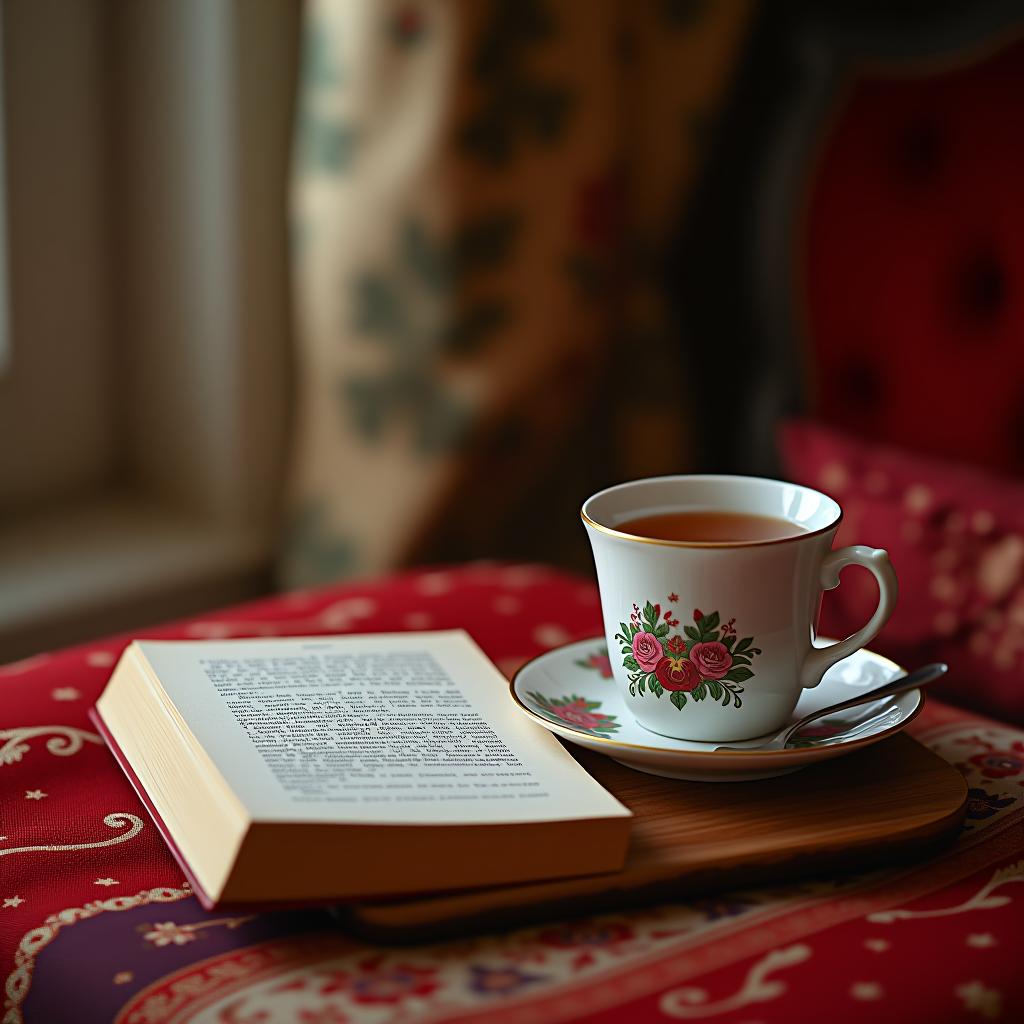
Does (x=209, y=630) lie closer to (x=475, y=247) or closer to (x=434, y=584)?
(x=434, y=584)

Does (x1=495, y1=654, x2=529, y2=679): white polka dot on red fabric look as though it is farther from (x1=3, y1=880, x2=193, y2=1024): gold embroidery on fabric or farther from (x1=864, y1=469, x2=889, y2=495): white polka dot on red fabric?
(x1=864, y1=469, x2=889, y2=495): white polka dot on red fabric

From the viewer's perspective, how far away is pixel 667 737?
1.28 ft

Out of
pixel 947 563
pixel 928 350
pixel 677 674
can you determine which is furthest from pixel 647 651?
pixel 928 350

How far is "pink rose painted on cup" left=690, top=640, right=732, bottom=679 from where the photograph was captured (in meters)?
0.37

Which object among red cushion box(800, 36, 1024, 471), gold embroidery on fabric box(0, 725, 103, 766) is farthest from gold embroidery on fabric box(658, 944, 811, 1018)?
red cushion box(800, 36, 1024, 471)

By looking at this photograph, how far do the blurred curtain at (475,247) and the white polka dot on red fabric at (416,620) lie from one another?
349mm

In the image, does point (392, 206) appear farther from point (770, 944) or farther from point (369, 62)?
point (770, 944)

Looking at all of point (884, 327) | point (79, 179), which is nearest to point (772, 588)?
point (884, 327)

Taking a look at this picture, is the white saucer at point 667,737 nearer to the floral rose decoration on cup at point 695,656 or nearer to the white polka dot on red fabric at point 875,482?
the floral rose decoration on cup at point 695,656

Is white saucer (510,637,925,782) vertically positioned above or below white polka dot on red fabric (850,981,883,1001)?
above

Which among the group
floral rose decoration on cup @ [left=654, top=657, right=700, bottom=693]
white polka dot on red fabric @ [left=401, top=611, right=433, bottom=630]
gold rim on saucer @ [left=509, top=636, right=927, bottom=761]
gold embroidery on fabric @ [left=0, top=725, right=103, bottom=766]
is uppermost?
floral rose decoration on cup @ [left=654, top=657, right=700, bottom=693]

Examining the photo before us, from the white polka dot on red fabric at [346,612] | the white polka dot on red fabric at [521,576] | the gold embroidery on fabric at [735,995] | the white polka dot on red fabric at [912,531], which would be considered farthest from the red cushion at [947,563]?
the gold embroidery on fabric at [735,995]

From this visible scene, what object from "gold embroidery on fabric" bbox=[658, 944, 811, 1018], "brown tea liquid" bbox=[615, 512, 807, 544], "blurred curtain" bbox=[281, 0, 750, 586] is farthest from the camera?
"blurred curtain" bbox=[281, 0, 750, 586]

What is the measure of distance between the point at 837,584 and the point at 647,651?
62 mm
